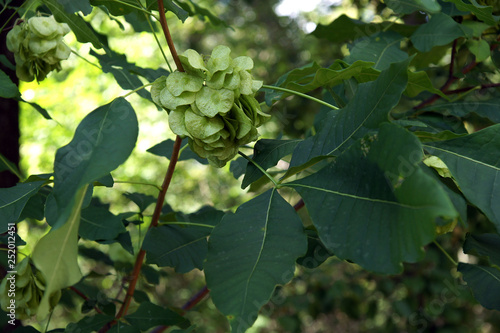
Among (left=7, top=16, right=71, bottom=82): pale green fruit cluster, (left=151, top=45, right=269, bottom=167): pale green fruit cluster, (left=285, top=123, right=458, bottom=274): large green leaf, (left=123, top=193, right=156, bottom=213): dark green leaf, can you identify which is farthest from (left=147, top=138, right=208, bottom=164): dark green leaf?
(left=285, top=123, right=458, bottom=274): large green leaf

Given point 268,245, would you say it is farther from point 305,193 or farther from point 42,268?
point 42,268

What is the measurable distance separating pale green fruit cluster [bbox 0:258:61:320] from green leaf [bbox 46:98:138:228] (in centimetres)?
30

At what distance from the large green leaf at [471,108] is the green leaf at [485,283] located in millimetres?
337

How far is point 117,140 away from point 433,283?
217 cm

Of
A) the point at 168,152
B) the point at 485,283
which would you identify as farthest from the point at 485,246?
the point at 168,152

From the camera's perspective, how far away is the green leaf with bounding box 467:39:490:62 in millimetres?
A: 955

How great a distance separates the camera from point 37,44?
93 centimetres

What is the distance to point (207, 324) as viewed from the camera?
457cm

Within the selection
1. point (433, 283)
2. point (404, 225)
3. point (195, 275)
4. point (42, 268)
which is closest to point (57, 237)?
point (42, 268)

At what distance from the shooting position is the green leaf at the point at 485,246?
2.33ft

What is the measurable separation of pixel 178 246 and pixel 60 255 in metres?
0.46

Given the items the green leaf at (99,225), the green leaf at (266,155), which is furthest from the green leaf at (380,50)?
Answer: the green leaf at (99,225)

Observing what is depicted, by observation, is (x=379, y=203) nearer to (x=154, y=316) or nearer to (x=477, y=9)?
(x=477, y=9)

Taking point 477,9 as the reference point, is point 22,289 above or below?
below
